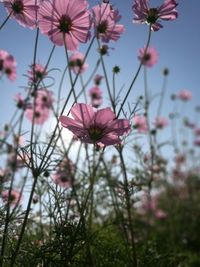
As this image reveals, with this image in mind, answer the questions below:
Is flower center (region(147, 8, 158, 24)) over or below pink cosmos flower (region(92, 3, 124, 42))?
below

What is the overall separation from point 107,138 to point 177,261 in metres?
1.20

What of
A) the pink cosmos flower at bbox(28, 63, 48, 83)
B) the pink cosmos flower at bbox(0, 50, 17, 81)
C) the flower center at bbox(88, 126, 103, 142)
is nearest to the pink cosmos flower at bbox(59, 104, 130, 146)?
the flower center at bbox(88, 126, 103, 142)

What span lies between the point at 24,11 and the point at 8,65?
1.00m

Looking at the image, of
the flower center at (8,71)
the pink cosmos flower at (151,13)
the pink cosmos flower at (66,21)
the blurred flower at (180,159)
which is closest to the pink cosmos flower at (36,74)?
the pink cosmos flower at (66,21)

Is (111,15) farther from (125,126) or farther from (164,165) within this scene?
(164,165)

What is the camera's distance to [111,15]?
1307 mm

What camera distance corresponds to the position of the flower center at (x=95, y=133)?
1.08 m

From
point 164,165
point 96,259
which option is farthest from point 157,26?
point 164,165

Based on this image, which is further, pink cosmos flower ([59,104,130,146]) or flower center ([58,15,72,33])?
flower center ([58,15,72,33])

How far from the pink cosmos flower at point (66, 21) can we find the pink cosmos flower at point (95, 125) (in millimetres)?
296

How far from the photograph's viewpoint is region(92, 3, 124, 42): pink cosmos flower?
50.6 inches

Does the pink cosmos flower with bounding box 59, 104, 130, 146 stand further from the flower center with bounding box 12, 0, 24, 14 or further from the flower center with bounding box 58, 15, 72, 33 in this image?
the flower center with bounding box 12, 0, 24, 14

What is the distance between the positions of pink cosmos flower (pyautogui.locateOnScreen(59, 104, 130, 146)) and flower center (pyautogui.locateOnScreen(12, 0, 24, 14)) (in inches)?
18.6

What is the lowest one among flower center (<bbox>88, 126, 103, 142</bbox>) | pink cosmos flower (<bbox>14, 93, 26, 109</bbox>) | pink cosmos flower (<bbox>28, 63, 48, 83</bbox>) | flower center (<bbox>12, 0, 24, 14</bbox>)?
flower center (<bbox>88, 126, 103, 142</bbox>)
